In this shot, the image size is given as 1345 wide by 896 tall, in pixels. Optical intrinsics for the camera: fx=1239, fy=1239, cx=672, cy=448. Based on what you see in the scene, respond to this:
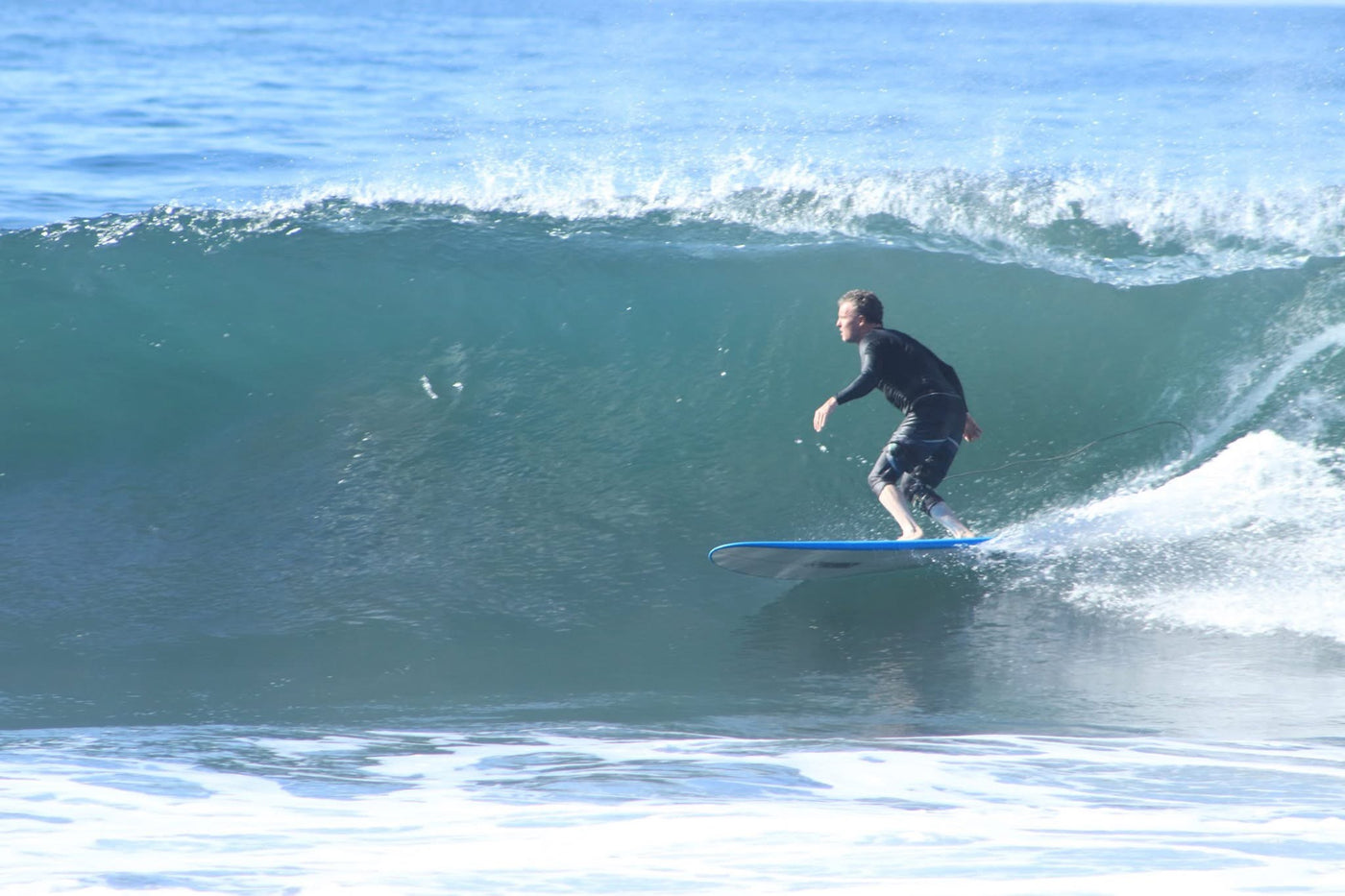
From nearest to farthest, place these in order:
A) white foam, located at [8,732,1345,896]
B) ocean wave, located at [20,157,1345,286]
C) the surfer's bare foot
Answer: white foam, located at [8,732,1345,896] < the surfer's bare foot < ocean wave, located at [20,157,1345,286]

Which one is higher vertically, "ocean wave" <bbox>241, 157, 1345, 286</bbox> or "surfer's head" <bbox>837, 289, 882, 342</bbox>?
"ocean wave" <bbox>241, 157, 1345, 286</bbox>

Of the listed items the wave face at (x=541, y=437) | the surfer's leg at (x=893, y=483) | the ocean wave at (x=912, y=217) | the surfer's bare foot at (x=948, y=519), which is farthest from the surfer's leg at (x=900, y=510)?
the ocean wave at (x=912, y=217)

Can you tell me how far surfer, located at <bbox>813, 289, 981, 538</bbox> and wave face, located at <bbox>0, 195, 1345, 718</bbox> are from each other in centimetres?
61

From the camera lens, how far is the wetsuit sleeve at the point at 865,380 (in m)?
6.02

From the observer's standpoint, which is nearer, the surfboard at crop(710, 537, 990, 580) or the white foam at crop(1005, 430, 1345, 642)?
the white foam at crop(1005, 430, 1345, 642)

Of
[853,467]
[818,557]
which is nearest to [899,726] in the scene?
[818,557]

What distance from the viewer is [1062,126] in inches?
959

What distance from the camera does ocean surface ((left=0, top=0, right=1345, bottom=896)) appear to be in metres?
3.70

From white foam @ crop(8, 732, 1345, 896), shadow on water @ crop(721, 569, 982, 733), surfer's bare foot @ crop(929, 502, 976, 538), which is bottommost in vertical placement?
white foam @ crop(8, 732, 1345, 896)

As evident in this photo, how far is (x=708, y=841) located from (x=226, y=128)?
20.4 meters

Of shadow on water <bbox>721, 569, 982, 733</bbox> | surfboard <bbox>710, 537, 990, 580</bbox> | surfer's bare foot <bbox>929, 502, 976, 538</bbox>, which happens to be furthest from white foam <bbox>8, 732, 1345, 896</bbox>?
surfer's bare foot <bbox>929, 502, 976, 538</bbox>

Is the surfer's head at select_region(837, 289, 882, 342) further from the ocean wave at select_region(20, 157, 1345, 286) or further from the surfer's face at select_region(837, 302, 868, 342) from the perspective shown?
the ocean wave at select_region(20, 157, 1345, 286)

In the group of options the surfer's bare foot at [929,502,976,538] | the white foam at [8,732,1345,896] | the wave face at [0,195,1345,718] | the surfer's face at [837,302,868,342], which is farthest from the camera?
the surfer's face at [837,302,868,342]

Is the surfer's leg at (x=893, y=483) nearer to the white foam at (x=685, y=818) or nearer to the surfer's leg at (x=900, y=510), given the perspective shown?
the surfer's leg at (x=900, y=510)
